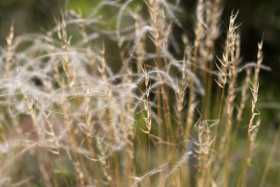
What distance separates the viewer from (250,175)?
2.04 metres

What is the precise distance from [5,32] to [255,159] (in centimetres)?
262

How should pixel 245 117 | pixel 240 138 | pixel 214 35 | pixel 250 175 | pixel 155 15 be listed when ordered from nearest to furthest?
pixel 155 15 → pixel 214 35 → pixel 250 175 → pixel 240 138 → pixel 245 117

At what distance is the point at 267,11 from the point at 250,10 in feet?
0.55

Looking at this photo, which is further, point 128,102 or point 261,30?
point 261,30

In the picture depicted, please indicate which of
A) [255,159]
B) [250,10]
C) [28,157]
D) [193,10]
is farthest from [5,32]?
[255,159]

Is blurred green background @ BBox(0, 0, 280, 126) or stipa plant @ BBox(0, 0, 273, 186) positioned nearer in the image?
stipa plant @ BBox(0, 0, 273, 186)

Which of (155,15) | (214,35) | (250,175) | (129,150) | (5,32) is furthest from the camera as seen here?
(5,32)

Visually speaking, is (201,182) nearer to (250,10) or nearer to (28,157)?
(28,157)

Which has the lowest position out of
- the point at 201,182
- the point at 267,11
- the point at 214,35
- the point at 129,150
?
the point at 201,182

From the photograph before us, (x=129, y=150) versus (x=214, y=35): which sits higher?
(x=214, y=35)

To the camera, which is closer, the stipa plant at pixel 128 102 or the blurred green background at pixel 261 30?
the stipa plant at pixel 128 102

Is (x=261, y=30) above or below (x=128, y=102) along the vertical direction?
above

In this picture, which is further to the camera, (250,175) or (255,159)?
(255,159)

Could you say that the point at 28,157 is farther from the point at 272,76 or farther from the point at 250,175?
the point at 272,76
